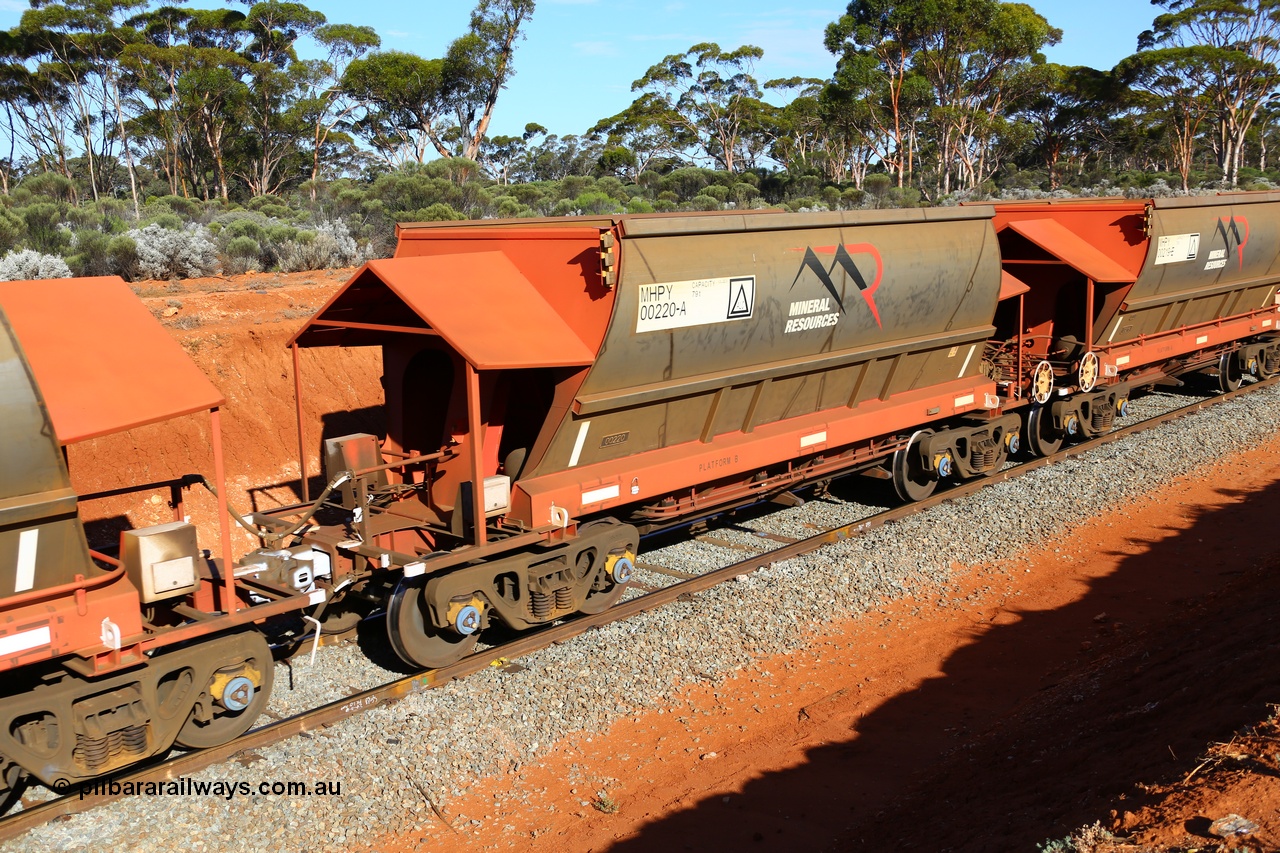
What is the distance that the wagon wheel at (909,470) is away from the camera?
1254 cm

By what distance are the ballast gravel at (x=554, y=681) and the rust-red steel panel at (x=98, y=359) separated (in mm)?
2315

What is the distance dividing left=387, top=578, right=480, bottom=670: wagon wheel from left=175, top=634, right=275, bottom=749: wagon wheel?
102 centimetres

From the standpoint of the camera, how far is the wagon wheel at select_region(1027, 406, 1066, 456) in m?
14.2

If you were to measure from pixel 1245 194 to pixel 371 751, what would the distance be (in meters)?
17.6

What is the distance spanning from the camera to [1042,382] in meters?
13.7

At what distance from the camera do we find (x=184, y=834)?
6.07 meters

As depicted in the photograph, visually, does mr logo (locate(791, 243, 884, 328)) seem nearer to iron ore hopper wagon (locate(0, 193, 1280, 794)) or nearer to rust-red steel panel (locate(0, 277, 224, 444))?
iron ore hopper wagon (locate(0, 193, 1280, 794))

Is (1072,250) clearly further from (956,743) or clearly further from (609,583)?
(956,743)

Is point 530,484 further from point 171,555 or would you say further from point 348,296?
point 171,555

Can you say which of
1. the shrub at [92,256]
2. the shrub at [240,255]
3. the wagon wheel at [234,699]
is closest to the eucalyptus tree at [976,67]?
the shrub at [240,255]

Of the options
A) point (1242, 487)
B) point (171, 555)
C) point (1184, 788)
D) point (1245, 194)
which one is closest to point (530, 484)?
point (171, 555)

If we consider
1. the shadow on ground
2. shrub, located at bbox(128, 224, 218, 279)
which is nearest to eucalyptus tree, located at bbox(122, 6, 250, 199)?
shrub, located at bbox(128, 224, 218, 279)

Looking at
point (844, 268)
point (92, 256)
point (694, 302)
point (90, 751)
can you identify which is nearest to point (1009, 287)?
point (844, 268)

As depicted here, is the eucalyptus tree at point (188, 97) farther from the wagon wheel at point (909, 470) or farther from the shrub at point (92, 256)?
the wagon wheel at point (909, 470)
